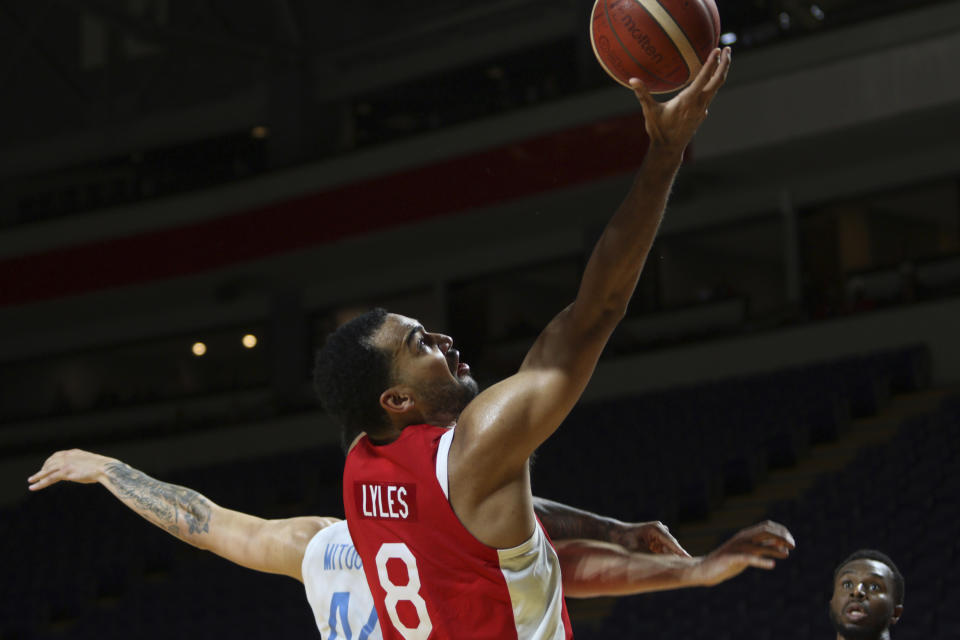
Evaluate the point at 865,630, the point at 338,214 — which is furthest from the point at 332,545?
the point at 338,214

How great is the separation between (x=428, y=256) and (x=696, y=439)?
5.59 metres

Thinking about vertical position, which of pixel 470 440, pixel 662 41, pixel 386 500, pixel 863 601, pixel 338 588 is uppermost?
pixel 662 41

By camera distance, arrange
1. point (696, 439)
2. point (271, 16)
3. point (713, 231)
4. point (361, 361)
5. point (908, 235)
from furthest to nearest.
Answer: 1. point (271, 16)
2. point (713, 231)
3. point (908, 235)
4. point (696, 439)
5. point (361, 361)

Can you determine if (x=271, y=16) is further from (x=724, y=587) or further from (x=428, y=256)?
→ (x=724, y=587)

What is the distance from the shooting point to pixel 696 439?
33.6 feet

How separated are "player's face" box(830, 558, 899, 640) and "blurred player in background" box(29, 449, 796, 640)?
60.0 inches

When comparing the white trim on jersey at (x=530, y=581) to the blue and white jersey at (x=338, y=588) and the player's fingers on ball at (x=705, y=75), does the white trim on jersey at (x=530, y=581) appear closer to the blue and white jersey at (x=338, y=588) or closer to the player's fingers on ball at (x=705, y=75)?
the blue and white jersey at (x=338, y=588)

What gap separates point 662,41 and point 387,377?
982 mm

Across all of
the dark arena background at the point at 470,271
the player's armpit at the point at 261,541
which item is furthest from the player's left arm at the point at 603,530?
the dark arena background at the point at 470,271

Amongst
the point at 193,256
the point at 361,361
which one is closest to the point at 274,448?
the point at 193,256

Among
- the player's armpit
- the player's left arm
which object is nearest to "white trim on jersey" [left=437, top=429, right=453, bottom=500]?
the player's left arm

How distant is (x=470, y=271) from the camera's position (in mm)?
15156

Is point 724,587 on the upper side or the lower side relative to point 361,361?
lower

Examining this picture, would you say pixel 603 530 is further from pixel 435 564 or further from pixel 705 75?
pixel 705 75
